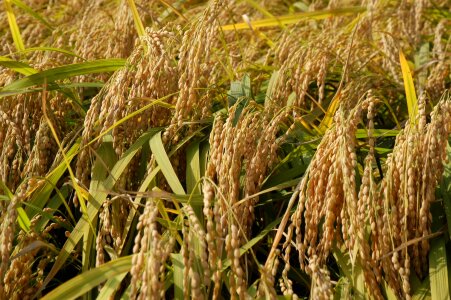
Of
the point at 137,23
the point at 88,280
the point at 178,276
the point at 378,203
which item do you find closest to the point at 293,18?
the point at 137,23

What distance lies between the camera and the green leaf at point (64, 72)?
8.46 ft

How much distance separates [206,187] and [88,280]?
0.38 m

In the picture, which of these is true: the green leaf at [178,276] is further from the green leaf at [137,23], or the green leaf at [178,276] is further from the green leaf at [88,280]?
the green leaf at [137,23]

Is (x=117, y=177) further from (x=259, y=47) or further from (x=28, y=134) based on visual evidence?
(x=259, y=47)

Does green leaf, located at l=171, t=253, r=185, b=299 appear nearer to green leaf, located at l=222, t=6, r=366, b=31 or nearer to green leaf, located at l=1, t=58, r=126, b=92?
green leaf, located at l=1, t=58, r=126, b=92

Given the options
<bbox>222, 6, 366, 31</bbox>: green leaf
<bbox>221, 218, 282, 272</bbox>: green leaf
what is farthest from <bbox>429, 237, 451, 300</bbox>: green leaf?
<bbox>222, 6, 366, 31</bbox>: green leaf

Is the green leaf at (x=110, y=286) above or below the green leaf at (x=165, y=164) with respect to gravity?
below

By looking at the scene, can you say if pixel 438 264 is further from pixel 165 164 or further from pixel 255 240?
pixel 165 164

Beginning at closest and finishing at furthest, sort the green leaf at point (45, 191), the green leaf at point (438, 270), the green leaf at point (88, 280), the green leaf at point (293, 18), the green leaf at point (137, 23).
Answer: the green leaf at point (88, 280), the green leaf at point (438, 270), the green leaf at point (45, 191), the green leaf at point (137, 23), the green leaf at point (293, 18)

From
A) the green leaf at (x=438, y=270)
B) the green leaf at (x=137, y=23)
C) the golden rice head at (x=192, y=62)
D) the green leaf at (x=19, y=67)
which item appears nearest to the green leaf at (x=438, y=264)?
the green leaf at (x=438, y=270)

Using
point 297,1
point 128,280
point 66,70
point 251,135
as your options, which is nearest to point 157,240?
point 128,280

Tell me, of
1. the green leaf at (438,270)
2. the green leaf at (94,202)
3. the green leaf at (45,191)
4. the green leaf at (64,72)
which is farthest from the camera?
the green leaf at (64,72)

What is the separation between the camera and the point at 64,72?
2652mm

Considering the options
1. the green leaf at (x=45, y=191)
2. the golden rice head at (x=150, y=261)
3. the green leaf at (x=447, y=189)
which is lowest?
the green leaf at (x=447, y=189)
